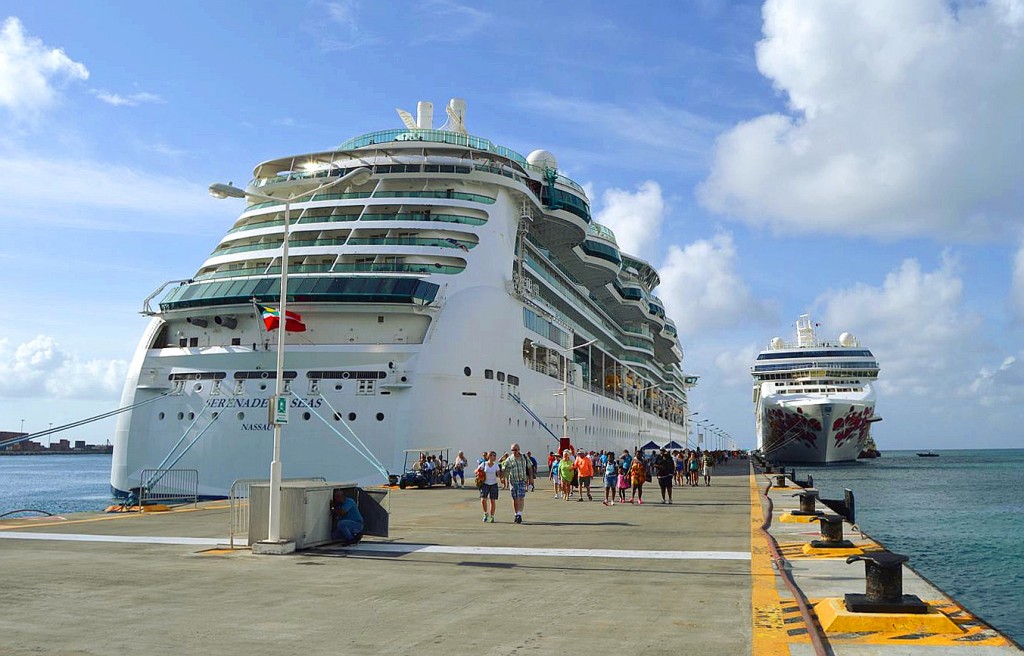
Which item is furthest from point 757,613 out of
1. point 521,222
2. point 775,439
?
point 775,439

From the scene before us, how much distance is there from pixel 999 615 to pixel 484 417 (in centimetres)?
1979

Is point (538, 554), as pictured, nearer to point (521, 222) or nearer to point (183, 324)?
point (183, 324)

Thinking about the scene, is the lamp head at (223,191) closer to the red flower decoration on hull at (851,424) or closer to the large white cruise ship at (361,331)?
the large white cruise ship at (361,331)

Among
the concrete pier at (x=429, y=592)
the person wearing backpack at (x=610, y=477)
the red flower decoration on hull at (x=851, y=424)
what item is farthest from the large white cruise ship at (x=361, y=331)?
the red flower decoration on hull at (x=851, y=424)

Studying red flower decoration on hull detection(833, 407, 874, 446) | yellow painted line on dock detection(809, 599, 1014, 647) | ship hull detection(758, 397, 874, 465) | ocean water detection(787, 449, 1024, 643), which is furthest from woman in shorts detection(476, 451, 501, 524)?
red flower decoration on hull detection(833, 407, 874, 446)

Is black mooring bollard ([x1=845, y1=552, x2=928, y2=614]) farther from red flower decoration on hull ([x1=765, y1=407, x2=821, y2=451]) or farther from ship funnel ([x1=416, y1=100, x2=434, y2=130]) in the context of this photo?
red flower decoration on hull ([x1=765, y1=407, x2=821, y2=451])

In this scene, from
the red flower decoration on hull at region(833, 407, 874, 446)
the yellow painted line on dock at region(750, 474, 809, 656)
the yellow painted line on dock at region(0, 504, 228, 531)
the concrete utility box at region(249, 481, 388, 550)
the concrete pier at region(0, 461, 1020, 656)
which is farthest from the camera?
the red flower decoration on hull at region(833, 407, 874, 446)

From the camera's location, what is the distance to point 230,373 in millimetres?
29609

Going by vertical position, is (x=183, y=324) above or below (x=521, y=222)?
below

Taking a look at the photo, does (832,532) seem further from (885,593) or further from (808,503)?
(808,503)

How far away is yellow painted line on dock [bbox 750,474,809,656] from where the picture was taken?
6.85 meters

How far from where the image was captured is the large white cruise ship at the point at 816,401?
77.2 meters

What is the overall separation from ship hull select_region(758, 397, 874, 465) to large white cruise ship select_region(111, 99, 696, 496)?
4166 cm

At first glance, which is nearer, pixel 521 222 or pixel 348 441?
pixel 348 441
